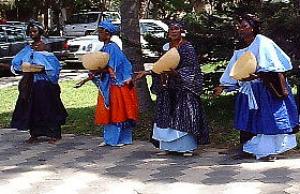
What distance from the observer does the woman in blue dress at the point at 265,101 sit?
20.2 ft

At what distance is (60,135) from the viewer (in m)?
8.13

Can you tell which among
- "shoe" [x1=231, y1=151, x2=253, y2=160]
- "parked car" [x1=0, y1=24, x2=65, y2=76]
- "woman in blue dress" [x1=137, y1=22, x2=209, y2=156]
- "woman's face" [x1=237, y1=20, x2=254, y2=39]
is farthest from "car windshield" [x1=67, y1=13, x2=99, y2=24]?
"woman's face" [x1=237, y1=20, x2=254, y2=39]

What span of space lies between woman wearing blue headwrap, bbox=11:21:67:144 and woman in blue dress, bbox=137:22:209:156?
5.05 ft

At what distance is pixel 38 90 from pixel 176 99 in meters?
1.99

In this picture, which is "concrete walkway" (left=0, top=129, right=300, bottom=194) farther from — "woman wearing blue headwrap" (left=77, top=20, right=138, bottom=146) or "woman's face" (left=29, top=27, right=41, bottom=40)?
"woman's face" (left=29, top=27, right=41, bottom=40)

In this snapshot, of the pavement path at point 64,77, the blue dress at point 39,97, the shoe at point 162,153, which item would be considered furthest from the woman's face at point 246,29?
the pavement path at point 64,77

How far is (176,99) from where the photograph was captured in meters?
6.71

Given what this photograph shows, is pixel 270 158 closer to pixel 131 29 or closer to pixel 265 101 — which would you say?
pixel 265 101

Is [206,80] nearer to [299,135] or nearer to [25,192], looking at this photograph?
[299,135]

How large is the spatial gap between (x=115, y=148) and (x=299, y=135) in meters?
2.30

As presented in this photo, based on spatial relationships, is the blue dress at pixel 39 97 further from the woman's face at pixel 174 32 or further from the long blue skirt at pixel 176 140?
the woman's face at pixel 174 32

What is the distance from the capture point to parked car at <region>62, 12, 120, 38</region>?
2311 cm

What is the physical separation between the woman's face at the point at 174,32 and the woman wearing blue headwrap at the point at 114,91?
39.8 inches

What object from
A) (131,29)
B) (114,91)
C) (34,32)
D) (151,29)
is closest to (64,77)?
(151,29)
